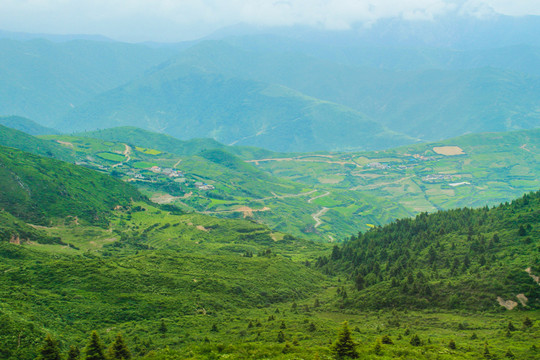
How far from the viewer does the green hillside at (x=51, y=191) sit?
135 meters

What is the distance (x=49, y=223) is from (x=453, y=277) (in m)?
110

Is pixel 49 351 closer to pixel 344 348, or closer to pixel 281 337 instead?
pixel 281 337

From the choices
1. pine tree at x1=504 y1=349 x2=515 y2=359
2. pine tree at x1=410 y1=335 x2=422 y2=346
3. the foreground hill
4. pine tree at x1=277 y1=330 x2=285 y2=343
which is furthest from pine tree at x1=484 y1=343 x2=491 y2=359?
the foreground hill

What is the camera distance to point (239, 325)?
77.6 m

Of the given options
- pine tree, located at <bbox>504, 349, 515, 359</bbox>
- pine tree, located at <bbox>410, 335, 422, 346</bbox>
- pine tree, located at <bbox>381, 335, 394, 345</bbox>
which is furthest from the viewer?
pine tree, located at <bbox>410, 335, 422, 346</bbox>

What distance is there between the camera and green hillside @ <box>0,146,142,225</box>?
444 feet

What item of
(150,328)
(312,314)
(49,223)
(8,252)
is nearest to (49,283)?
(8,252)

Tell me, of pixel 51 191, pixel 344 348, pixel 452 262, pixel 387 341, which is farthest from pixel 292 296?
pixel 51 191

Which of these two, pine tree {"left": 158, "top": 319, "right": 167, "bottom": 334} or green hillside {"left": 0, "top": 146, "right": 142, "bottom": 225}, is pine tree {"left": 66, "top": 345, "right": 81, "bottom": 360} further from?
green hillside {"left": 0, "top": 146, "right": 142, "bottom": 225}

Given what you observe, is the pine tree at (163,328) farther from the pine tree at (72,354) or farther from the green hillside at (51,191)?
the green hillside at (51,191)

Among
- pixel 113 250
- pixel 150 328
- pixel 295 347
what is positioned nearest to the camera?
pixel 295 347

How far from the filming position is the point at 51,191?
148625 millimetres

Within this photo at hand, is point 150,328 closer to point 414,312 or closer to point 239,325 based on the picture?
point 239,325

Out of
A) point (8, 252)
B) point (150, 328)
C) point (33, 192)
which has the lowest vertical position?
point (150, 328)
